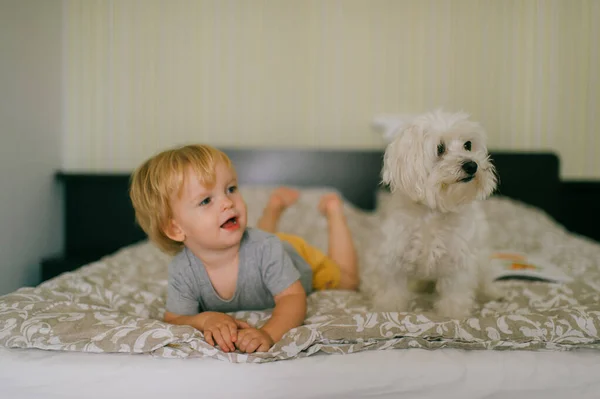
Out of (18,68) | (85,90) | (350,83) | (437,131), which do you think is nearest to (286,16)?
(350,83)

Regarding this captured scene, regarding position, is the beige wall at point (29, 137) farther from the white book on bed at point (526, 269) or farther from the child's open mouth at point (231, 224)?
the white book on bed at point (526, 269)

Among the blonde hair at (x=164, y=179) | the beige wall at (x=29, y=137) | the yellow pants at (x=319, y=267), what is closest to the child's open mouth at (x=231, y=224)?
the blonde hair at (x=164, y=179)

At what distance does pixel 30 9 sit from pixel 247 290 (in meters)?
2.00

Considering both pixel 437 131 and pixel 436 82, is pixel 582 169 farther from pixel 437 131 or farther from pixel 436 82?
pixel 437 131

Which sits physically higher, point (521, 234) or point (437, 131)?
point (437, 131)

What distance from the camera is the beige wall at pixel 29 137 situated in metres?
2.05

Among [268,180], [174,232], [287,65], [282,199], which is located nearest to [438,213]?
[174,232]

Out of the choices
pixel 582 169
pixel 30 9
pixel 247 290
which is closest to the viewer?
pixel 247 290

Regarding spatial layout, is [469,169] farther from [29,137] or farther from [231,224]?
[29,137]

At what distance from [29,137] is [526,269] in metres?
2.46

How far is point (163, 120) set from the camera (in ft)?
9.14

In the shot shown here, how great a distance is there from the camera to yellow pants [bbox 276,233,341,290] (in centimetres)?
166

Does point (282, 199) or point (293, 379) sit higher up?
point (282, 199)

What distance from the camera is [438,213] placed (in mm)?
1418
